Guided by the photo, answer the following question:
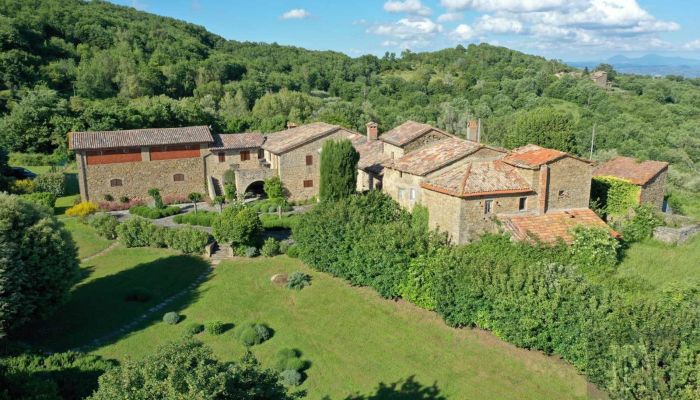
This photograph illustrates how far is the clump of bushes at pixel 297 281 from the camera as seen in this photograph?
2967 centimetres

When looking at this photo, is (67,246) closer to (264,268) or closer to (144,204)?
(264,268)

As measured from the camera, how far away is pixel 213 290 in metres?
29.6

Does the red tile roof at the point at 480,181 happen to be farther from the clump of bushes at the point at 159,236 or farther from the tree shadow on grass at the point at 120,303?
the clump of bushes at the point at 159,236

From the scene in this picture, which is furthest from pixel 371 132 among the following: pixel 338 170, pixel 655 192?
pixel 655 192

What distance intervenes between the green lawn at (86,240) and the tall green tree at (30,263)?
944 cm

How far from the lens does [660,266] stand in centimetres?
2650

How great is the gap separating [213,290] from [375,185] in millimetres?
16091

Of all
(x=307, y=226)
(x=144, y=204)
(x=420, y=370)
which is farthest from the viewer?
(x=144, y=204)

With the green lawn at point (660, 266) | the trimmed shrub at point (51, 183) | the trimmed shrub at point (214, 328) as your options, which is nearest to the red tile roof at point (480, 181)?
the green lawn at point (660, 266)

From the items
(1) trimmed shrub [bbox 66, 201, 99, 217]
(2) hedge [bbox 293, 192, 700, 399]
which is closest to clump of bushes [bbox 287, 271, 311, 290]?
(2) hedge [bbox 293, 192, 700, 399]

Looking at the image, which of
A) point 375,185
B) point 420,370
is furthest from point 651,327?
point 375,185

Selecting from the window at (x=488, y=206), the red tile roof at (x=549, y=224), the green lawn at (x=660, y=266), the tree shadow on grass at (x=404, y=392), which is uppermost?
the window at (x=488, y=206)

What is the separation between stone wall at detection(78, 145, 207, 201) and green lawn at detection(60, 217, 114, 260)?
5041 millimetres

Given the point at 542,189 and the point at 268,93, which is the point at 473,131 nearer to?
the point at 542,189
